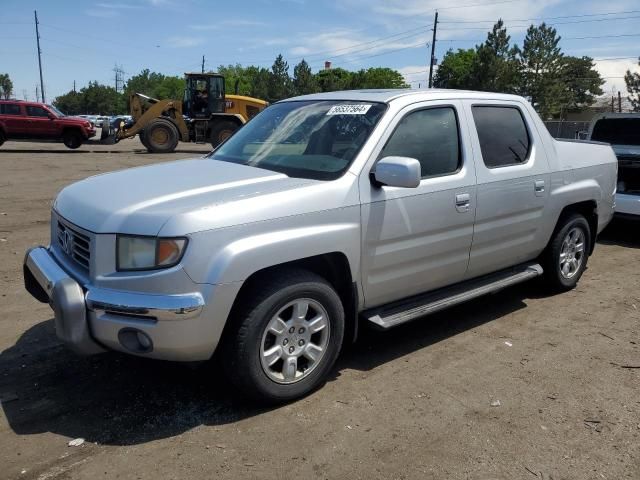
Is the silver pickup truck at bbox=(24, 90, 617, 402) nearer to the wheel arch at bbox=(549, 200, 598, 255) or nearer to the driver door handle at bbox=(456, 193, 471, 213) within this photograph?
the driver door handle at bbox=(456, 193, 471, 213)

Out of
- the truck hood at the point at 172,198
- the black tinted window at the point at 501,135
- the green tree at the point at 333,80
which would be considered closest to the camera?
the truck hood at the point at 172,198

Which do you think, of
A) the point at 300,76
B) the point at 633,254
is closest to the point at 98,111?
the point at 300,76

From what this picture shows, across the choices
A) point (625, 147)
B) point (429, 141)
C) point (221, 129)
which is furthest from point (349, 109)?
point (221, 129)

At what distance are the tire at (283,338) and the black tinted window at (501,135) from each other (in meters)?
1.89

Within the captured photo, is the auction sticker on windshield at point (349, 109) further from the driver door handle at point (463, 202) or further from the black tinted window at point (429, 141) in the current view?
the driver door handle at point (463, 202)

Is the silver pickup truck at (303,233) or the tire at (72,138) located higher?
the silver pickup truck at (303,233)

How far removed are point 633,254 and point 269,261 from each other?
6.00 m

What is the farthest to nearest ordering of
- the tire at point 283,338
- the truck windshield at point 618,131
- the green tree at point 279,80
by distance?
the green tree at point 279,80 < the truck windshield at point 618,131 < the tire at point 283,338

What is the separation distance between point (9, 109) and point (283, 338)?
21777 mm

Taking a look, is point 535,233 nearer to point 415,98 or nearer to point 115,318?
point 415,98

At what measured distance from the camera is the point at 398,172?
3338mm

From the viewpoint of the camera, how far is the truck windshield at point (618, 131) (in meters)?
8.55

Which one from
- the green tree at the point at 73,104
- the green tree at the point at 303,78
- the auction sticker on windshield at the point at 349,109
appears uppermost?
the green tree at the point at 303,78

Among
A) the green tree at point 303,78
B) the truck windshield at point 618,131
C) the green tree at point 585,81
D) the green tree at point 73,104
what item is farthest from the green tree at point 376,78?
the truck windshield at point 618,131
